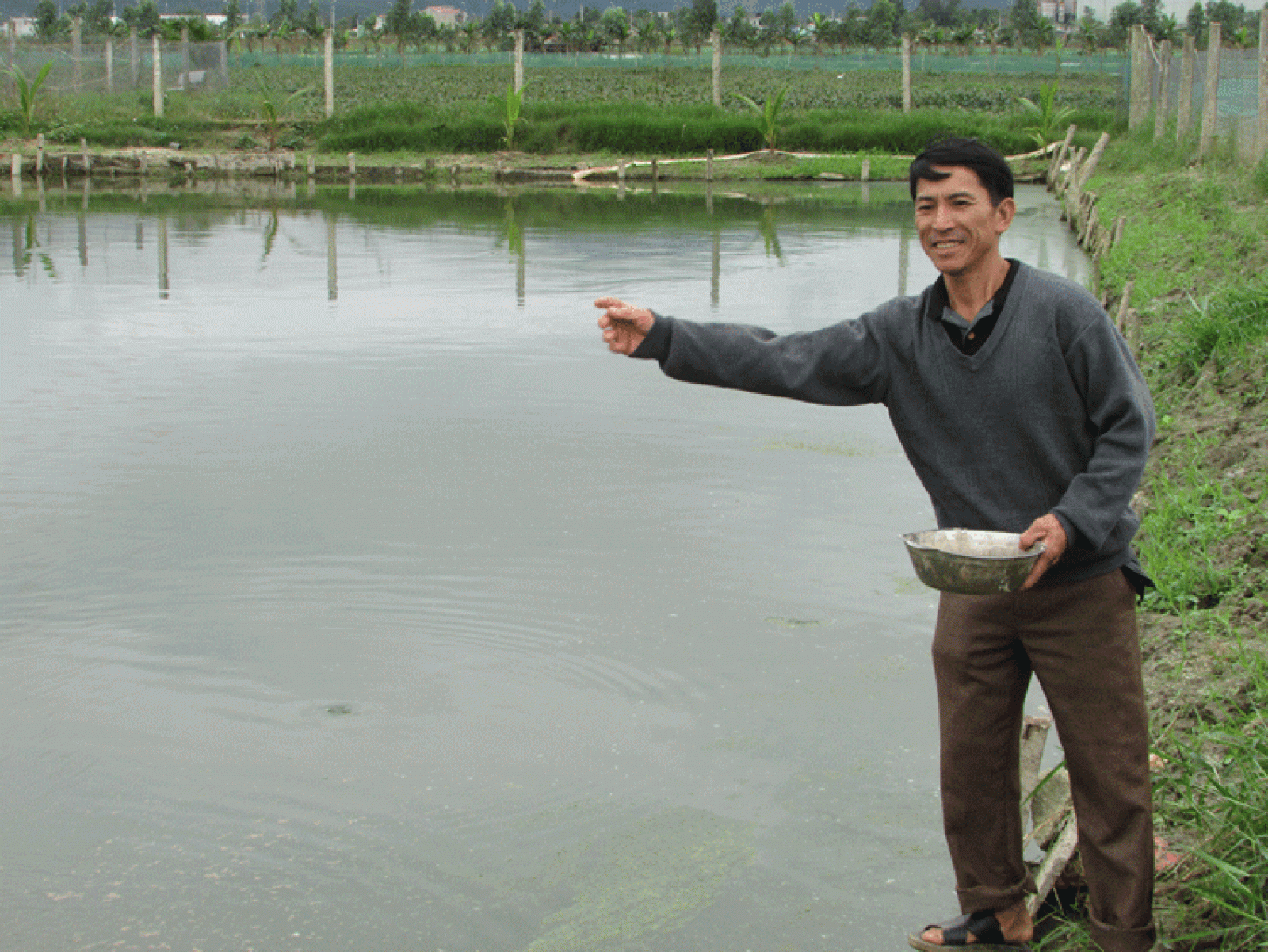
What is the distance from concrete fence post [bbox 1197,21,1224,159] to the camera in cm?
1471

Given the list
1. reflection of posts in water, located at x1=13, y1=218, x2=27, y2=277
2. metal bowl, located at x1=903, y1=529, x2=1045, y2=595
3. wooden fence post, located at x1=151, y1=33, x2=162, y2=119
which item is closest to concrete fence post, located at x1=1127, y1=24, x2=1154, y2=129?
reflection of posts in water, located at x1=13, y1=218, x2=27, y2=277

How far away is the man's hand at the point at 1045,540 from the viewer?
2.56 meters

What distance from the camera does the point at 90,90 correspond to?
35.2m

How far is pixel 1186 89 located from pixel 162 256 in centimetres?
1170

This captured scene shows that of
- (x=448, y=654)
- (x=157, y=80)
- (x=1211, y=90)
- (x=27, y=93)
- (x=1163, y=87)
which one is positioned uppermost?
(x=157, y=80)

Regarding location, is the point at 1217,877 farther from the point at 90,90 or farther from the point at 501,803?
the point at 90,90

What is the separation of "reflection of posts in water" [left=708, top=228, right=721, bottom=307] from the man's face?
9.20m

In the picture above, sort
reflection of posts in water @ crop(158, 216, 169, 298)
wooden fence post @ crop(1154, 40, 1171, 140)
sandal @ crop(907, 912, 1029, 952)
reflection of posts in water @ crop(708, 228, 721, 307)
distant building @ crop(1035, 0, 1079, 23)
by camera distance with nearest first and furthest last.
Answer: sandal @ crop(907, 912, 1029, 952) → reflection of posts in water @ crop(708, 228, 721, 307) → reflection of posts in water @ crop(158, 216, 169, 298) → wooden fence post @ crop(1154, 40, 1171, 140) → distant building @ crop(1035, 0, 1079, 23)

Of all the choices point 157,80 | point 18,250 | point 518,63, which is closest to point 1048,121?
point 518,63

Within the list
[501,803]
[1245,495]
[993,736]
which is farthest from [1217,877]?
[1245,495]

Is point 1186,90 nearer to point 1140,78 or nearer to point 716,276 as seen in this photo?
point 716,276

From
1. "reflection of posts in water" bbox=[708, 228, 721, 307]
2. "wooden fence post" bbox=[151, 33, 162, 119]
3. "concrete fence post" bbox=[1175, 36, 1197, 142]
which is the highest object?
"wooden fence post" bbox=[151, 33, 162, 119]

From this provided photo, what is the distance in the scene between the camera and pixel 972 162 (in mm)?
2725

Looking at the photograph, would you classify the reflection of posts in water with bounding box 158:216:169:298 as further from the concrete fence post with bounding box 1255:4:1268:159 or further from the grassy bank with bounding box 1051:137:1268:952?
the concrete fence post with bounding box 1255:4:1268:159
